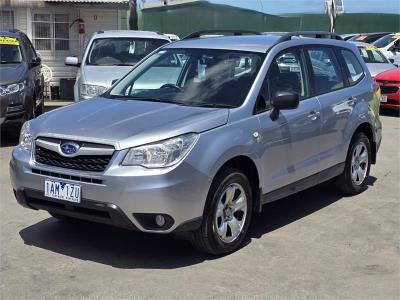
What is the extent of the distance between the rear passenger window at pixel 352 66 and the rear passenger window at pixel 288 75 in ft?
3.43

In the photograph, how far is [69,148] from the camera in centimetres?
441

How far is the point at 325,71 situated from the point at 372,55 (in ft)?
33.6

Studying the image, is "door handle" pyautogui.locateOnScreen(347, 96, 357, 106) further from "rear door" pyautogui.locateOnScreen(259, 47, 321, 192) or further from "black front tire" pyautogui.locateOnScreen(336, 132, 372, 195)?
"rear door" pyautogui.locateOnScreen(259, 47, 321, 192)

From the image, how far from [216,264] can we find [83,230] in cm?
138

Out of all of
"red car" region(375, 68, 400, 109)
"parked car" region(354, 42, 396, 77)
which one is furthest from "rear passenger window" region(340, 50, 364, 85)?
"parked car" region(354, 42, 396, 77)

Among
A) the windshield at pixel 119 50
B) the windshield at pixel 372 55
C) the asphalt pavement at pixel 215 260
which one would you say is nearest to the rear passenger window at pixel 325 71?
the asphalt pavement at pixel 215 260

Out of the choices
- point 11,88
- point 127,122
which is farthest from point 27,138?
point 11,88

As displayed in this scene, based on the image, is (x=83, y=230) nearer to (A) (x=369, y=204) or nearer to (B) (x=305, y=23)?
(A) (x=369, y=204)

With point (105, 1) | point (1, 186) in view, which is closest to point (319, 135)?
point (1, 186)

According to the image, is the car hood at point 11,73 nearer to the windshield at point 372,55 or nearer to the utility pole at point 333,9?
the windshield at point 372,55

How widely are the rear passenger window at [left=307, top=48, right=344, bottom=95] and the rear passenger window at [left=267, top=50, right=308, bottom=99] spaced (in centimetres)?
21

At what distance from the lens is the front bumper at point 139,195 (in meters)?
4.16

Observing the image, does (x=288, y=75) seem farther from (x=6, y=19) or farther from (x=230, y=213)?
(x=6, y=19)

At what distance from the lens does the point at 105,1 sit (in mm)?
15523
